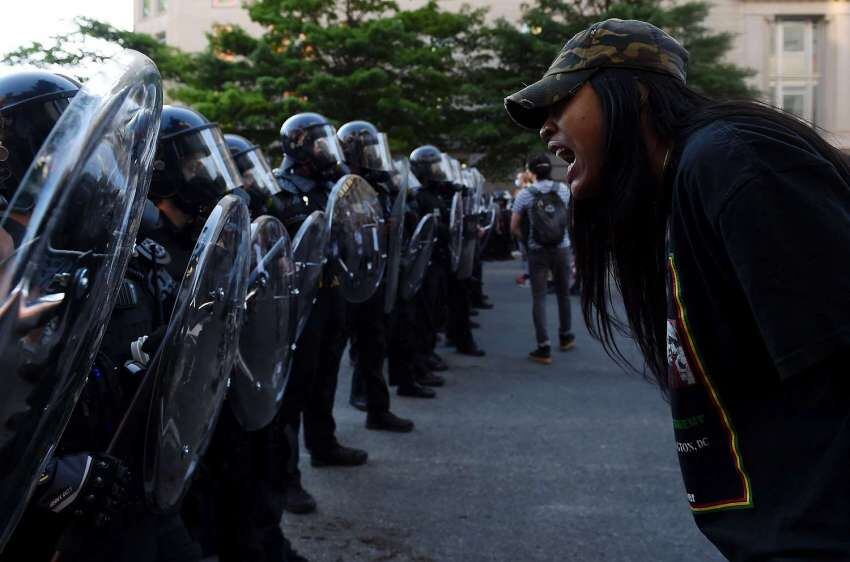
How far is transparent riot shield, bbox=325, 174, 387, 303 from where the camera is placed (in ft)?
14.9

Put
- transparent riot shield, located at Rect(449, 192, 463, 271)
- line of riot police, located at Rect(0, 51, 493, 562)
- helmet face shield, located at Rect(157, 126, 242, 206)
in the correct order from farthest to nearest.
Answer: transparent riot shield, located at Rect(449, 192, 463, 271), helmet face shield, located at Rect(157, 126, 242, 206), line of riot police, located at Rect(0, 51, 493, 562)

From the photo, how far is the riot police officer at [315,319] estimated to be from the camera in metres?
4.47

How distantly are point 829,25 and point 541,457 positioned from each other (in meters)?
39.0

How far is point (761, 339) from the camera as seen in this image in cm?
130

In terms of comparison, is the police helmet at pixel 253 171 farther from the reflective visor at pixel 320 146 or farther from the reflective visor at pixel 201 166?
the reflective visor at pixel 201 166

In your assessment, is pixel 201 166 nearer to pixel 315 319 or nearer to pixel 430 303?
pixel 315 319

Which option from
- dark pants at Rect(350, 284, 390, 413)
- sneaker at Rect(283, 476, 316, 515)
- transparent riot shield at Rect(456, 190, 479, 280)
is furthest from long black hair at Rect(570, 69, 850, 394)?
transparent riot shield at Rect(456, 190, 479, 280)

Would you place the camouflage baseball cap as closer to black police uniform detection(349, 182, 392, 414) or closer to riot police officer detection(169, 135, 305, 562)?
riot police officer detection(169, 135, 305, 562)

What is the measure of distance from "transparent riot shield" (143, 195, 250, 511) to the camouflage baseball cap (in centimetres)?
105

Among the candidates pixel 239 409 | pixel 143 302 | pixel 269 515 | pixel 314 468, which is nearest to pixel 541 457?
pixel 314 468

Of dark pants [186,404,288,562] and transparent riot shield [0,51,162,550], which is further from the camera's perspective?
dark pants [186,404,288,562]

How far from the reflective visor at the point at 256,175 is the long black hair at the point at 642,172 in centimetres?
285

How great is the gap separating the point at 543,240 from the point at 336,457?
4.14 meters

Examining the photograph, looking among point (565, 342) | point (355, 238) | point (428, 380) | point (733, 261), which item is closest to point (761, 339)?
point (733, 261)
